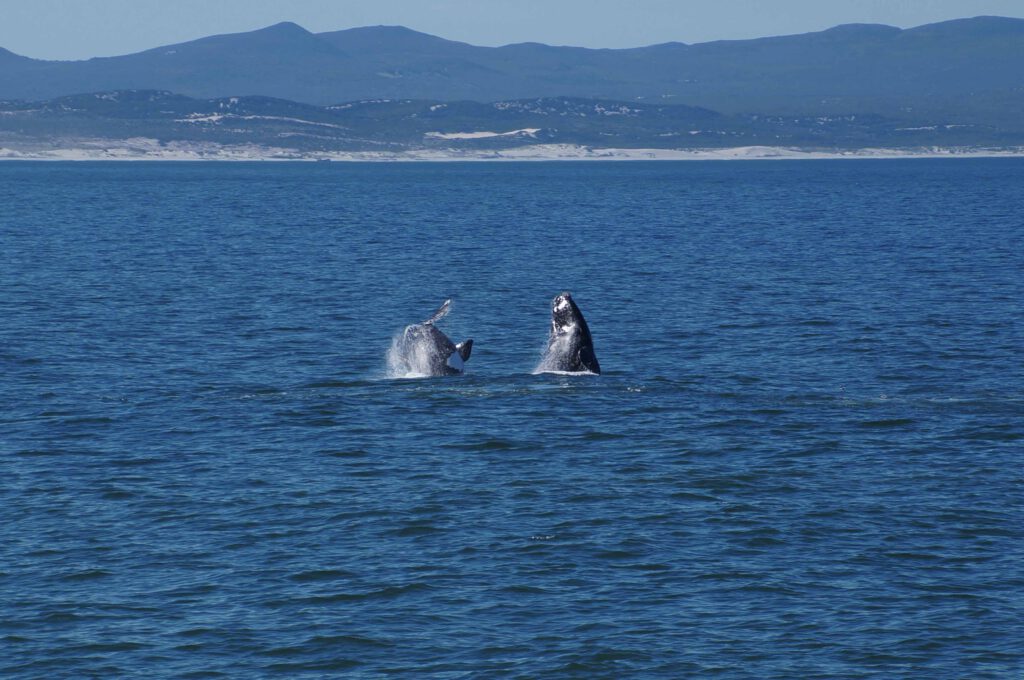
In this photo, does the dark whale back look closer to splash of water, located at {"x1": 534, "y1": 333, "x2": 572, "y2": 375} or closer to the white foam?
the white foam

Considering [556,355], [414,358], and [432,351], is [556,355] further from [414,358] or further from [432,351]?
[414,358]

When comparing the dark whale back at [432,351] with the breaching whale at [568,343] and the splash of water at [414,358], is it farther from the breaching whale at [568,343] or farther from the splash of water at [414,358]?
the breaching whale at [568,343]

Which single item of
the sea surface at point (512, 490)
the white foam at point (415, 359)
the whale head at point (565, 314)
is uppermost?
the whale head at point (565, 314)

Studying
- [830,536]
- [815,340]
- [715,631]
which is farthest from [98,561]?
[815,340]

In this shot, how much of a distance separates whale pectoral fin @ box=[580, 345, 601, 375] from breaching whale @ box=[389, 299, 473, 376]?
297cm

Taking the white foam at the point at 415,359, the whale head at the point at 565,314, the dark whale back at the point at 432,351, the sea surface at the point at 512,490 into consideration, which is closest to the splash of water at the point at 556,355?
the whale head at the point at 565,314

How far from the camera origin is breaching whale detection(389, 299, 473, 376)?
39375 mm

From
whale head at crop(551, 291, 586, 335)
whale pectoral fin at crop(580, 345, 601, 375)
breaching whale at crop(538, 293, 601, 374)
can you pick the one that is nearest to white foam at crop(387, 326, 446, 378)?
breaching whale at crop(538, 293, 601, 374)

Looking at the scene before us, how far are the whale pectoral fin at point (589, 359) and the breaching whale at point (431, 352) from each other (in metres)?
2.97

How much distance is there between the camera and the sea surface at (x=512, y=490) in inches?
830

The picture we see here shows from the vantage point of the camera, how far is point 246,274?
74875 mm

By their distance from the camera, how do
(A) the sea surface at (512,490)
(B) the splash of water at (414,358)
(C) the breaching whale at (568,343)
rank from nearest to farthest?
(A) the sea surface at (512,490) → (C) the breaching whale at (568,343) → (B) the splash of water at (414,358)

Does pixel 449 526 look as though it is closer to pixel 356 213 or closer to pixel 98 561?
pixel 98 561

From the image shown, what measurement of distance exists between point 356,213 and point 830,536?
12256cm
